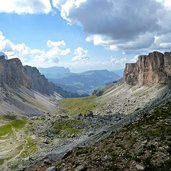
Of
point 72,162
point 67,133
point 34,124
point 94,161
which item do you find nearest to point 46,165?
point 72,162

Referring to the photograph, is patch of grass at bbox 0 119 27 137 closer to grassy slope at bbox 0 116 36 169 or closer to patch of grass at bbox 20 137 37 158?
grassy slope at bbox 0 116 36 169

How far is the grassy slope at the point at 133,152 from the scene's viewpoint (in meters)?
33.5

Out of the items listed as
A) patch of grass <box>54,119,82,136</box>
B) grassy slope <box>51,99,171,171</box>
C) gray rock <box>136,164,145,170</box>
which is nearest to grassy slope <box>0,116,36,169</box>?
patch of grass <box>54,119,82,136</box>

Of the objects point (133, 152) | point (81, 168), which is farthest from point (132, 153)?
point (81, 168)

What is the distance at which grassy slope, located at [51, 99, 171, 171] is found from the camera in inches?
1320

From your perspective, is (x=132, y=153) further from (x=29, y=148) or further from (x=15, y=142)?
(x=15, y=142)

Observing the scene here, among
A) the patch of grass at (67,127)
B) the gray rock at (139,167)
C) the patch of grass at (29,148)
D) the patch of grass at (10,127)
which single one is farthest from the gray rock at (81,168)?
the patch of grass at (10,127)

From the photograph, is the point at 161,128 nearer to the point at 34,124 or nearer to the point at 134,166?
the point at 134,166

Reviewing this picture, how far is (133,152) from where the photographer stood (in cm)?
3581

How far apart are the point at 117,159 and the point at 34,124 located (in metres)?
105

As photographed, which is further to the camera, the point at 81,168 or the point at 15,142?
the point at 15,142

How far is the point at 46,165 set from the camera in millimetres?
44562

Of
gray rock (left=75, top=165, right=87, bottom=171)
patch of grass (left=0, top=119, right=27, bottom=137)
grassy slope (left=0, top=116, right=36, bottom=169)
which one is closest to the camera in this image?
gray rock (left=75, top=165, right=87, bottom=171)

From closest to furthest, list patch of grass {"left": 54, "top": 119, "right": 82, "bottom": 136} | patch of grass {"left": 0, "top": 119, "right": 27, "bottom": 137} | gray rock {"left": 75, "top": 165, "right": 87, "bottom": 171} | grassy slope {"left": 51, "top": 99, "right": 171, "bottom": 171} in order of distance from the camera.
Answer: grassy slope {"left": 51, "top": 99, "right": 171, "bottom": 171}
gray rock {"left": 75, "top": 165, "right": 87, "bottom": 171}
patch of grass {"left": 54, "top": 119, "right": 82, "bottom": 136}
patch of grass {"left": 0, "top": 119, "right": 27, "bottom": 137}
